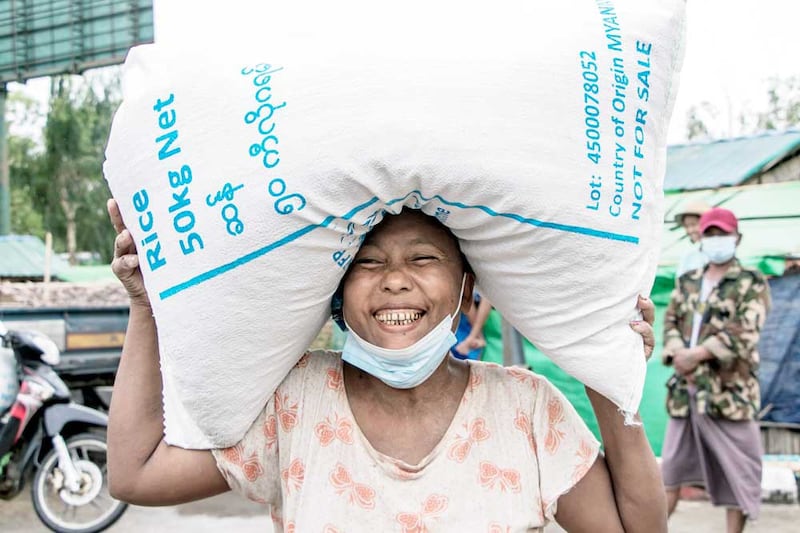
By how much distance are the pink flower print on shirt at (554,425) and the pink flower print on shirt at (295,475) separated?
0.41 meters

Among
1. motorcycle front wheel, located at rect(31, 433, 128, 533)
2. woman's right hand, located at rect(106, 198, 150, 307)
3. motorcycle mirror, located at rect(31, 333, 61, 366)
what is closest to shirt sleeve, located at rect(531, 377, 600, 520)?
woman's right hand, located at rect(106, 198, 150, 307)

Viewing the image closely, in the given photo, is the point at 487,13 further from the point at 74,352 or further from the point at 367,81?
the point at 74,352

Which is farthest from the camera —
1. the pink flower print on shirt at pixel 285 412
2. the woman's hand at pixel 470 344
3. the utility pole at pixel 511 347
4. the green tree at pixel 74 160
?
the green tree at pixel 74 160

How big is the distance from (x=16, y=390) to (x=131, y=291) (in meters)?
3.90

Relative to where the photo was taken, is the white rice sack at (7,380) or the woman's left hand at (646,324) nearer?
the woman's left hand at (646,324)

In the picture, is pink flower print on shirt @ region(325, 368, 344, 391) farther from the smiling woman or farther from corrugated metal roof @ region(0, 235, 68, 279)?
corrugated metal roof @ region(0, 235, 68, 279)

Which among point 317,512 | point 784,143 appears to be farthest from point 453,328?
point 784,143

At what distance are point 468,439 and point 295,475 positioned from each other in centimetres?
30

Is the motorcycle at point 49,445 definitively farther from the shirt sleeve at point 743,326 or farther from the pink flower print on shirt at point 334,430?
the pink flower print on shirt at point 334,430

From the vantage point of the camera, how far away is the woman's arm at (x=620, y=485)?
59.7 inches

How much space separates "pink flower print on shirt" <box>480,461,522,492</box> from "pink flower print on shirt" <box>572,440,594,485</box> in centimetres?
10

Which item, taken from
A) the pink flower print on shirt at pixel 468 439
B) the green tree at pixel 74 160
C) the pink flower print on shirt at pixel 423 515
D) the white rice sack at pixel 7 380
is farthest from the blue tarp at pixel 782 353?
the green tree at pixel 74 160

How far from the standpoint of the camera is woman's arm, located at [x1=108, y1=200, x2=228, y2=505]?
5.16 ft

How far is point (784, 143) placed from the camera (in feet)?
23.2
